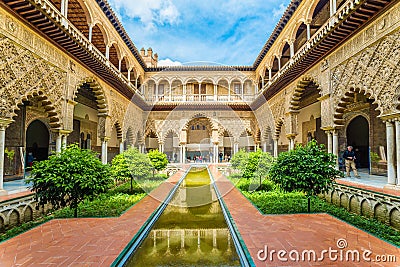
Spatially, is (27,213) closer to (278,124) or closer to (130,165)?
(130,165)

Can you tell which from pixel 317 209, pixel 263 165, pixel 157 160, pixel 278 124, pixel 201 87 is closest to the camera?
pixel 317 209

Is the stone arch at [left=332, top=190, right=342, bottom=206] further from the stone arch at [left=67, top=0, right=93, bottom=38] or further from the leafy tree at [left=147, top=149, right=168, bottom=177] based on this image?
the stone arch at [left=67, top=0, right=93, bottom=38]

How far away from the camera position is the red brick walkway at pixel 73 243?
3223mm

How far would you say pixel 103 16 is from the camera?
38.2ft

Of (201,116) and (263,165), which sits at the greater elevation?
(201,116)

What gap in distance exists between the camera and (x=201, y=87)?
22.6 metres

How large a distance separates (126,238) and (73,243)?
2.63 ft

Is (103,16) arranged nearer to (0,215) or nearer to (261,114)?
(0,215)

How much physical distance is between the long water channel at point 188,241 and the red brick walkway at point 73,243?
0.36m

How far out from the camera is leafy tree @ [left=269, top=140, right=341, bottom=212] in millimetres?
5336

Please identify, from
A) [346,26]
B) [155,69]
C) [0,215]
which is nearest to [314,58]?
[346,26]

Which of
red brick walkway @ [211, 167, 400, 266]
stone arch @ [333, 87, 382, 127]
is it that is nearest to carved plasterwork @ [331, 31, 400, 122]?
stone arch @ [333, 87, 382, 127]

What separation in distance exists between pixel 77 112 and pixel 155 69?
854cm

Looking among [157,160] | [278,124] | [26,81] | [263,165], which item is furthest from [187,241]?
[278,124]
